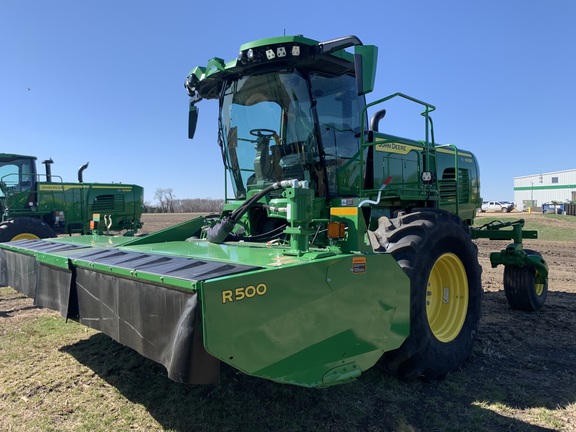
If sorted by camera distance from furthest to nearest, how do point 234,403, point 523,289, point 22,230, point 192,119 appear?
point 22,230 → point 523,289 → point 192,119 → point 234,403

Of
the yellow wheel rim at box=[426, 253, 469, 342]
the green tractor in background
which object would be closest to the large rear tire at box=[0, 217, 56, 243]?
the green tractor in background

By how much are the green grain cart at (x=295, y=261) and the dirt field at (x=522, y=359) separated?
0.98 ft

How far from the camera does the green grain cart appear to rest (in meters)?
2.35

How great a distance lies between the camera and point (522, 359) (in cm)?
416

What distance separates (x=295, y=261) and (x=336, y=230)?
1.84ft

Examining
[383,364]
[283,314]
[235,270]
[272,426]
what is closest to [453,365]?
[383,364]

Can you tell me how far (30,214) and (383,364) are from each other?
11674 millimetres

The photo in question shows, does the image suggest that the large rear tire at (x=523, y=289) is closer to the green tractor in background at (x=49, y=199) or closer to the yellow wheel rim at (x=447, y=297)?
the yellow wheel rim at (x=447, y=297)

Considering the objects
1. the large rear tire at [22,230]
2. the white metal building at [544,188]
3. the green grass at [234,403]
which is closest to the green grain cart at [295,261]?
the green grass at [234,403]

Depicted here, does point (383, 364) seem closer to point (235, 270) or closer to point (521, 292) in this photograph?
point (235, 270)

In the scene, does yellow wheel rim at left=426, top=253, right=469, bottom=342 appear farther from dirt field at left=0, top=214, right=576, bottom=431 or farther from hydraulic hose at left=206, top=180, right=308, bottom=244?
hydraulic hose at left=206, top=180, right=308, bottom=244

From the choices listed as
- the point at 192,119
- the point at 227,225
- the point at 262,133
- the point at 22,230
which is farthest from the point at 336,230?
the point at 22,230

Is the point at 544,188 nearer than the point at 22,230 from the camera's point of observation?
No

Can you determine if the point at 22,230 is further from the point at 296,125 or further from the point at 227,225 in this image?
the point at 296,125
